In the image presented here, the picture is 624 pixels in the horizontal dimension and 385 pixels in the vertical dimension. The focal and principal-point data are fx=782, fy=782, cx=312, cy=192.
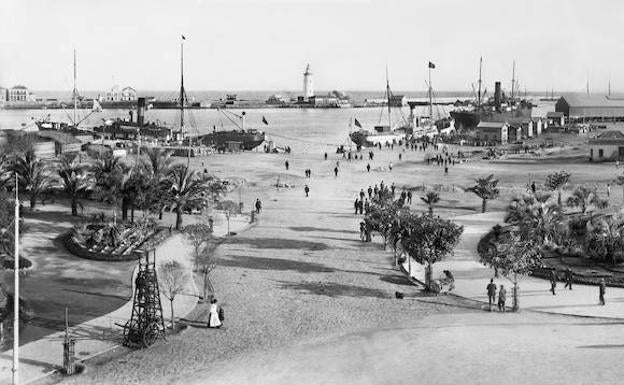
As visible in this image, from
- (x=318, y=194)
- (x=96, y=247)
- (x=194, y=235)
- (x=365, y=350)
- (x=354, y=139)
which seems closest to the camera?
(x=365, y=350)

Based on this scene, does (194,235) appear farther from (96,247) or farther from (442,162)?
(442,162)

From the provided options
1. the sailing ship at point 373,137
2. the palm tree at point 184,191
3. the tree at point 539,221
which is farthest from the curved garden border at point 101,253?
the sailing ship at point 373,137

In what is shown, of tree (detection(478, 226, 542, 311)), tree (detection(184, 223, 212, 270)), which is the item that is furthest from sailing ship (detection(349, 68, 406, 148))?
tree (detection(478, 226, 542, 311))

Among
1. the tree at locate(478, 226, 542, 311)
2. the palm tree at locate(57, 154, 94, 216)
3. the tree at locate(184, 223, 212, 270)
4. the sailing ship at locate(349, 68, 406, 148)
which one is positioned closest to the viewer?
the tree at locate(478, 226, 542, 311)

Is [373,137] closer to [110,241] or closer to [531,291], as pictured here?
[110,241]

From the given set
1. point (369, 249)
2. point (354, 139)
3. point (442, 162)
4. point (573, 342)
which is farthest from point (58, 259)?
point (354, 139)

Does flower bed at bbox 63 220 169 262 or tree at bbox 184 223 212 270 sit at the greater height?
tree at bbox 184 223 212 270

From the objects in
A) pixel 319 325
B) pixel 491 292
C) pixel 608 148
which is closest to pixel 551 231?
pixel 491 292

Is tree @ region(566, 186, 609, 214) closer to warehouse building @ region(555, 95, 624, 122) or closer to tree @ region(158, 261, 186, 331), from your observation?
tree @ region(158, 261, 186, 331)
